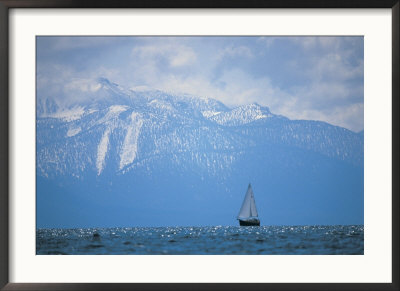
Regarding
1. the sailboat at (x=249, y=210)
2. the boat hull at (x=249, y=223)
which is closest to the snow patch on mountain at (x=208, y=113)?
the sailboat at (x=249, y=210)

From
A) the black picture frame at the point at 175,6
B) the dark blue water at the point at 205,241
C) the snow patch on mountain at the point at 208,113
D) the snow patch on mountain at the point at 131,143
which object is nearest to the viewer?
the black picture frame at the point at 175,6

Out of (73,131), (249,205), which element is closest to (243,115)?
(249,205)

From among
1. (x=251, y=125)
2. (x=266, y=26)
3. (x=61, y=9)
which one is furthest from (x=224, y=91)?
(x=61, y=9)

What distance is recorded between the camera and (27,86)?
17.3ft

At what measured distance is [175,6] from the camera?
5195 millimetres

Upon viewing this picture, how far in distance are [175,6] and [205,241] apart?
2.44 metres

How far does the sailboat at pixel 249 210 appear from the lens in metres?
6.29

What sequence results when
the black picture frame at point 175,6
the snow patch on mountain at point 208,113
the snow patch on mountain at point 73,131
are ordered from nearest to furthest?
the black picture frame at point 175,6 < the snow patch on mountain at point 73,131 < the snow patch on mountain at point 208,113

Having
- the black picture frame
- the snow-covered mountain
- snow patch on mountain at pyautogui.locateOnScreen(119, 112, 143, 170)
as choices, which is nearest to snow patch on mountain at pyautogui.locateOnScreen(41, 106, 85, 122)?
the snow-covered mountain

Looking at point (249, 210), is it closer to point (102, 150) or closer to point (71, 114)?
point (102, 150)

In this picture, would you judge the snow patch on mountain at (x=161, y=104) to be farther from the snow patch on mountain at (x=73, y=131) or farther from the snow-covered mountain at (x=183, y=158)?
the snow patch on mountain at (x=73, y=131)

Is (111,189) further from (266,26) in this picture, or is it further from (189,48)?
(266,26)

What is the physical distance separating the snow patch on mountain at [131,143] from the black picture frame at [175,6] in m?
1.68

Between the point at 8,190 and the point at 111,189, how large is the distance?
1.53 metres
